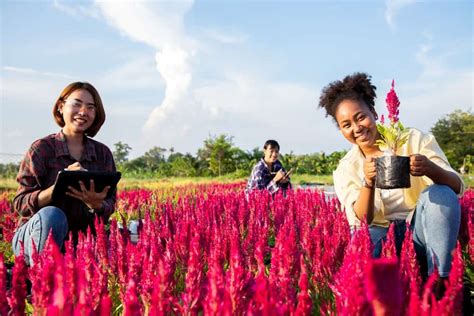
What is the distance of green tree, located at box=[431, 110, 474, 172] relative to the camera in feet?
170

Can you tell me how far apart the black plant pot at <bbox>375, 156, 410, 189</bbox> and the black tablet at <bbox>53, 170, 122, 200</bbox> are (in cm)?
189

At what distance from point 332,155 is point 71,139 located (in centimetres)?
3885

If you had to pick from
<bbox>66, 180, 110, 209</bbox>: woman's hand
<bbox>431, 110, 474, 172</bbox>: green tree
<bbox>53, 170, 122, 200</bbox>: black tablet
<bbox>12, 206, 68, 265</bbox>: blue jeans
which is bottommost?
<bbox>12, 206, 68, 265</bbox>: blue jeans

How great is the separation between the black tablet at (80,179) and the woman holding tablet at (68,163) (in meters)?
0.04

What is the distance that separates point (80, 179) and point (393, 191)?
2.39m

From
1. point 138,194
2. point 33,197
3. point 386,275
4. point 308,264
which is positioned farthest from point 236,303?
point 138,194

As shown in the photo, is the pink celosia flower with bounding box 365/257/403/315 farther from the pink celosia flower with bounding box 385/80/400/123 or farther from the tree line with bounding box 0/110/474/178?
the tree line with bounding box 0/110/474/178

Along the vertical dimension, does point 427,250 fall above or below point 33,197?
below

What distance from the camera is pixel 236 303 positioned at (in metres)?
1.42

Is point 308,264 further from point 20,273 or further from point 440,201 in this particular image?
point 20,273

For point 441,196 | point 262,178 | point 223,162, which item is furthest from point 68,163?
point 223,162

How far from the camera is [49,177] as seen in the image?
3.85 m

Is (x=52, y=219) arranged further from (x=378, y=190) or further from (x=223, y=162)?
(x=223, y=162)

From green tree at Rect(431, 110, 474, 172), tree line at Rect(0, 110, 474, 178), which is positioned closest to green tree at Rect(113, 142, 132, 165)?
tree line at Rect(0, 110, 474, 178)
